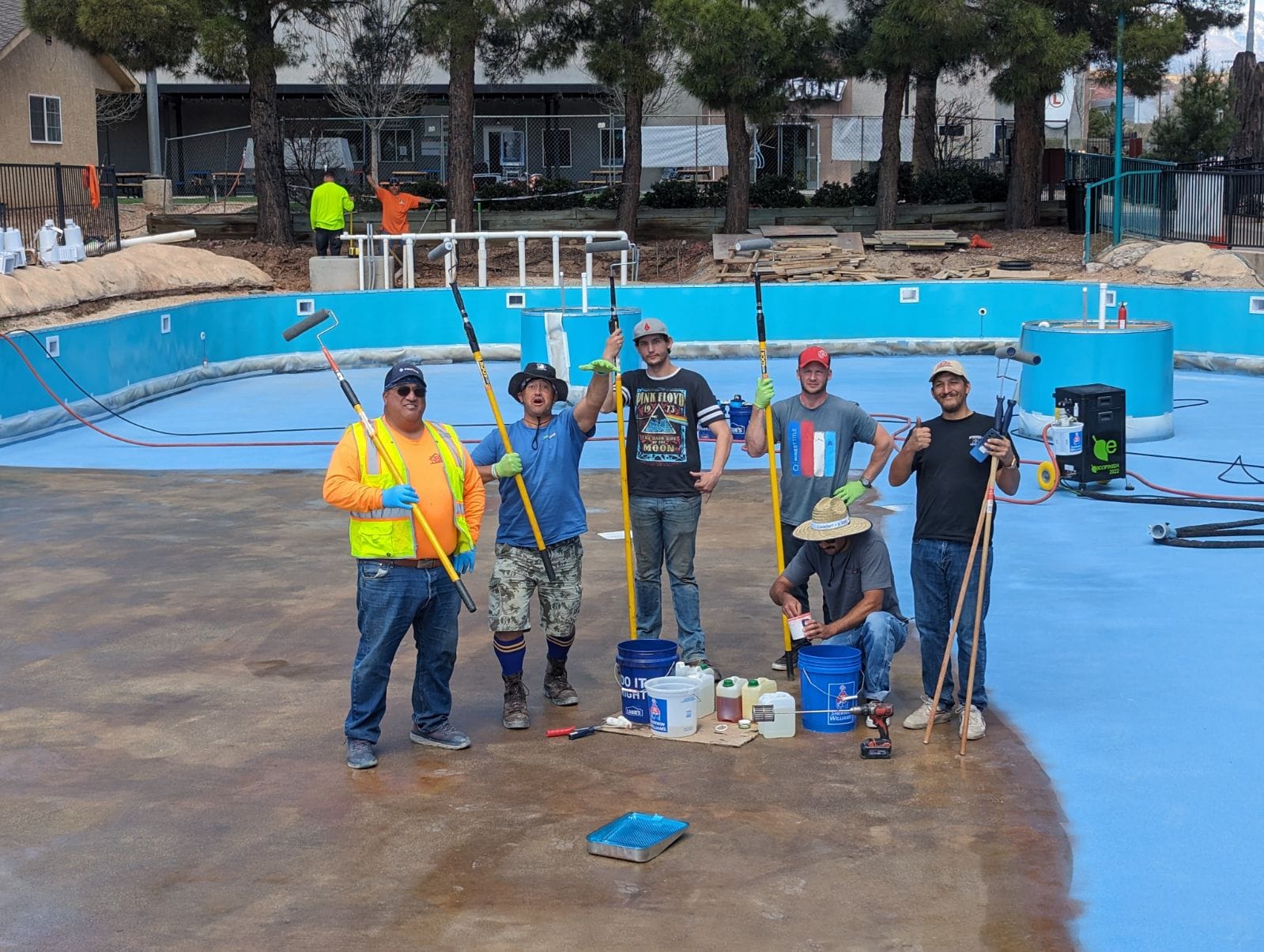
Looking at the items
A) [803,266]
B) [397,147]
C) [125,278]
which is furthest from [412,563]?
[397,147]

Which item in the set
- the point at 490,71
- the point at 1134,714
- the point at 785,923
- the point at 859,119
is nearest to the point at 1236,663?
the point at 1134,714

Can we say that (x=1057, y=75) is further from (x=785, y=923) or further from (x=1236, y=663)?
(x=785, y=923)

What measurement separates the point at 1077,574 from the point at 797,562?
11.6 feet

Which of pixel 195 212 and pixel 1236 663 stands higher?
pixel 195 212

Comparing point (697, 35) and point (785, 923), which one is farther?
point (697, 35)

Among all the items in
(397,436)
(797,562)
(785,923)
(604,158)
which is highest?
(604,158)

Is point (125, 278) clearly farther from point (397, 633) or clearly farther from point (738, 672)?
point (397, 633)

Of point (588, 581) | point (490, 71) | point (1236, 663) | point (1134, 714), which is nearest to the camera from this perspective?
point (1134, 714)

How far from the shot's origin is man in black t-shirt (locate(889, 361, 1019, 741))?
7.59 metres

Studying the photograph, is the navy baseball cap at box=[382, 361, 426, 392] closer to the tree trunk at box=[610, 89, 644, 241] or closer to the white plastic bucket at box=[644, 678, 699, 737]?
the white plastic bucket at box=[644, 678, 699, 737]

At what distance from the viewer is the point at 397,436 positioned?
716 cm

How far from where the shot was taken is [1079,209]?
3247 centimetres

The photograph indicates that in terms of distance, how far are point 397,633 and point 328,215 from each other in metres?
20.2

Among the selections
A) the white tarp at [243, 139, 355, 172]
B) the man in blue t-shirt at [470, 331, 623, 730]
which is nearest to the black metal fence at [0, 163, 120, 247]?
the white tarp at [243, 139, 355, 172]
